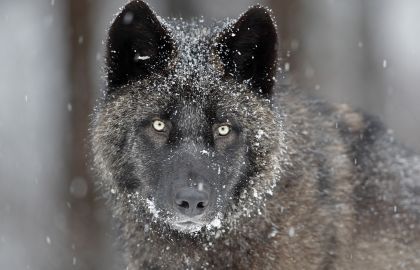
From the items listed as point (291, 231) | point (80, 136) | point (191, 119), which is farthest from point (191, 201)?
point (80, 136)

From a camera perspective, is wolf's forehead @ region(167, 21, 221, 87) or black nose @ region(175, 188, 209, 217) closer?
black nose @ region(175, 188, 209, 217)

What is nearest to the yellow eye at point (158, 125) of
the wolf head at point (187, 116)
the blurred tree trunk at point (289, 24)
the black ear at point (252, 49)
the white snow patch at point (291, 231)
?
the wolf head at point (187, 116)

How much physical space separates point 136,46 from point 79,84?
221 inches

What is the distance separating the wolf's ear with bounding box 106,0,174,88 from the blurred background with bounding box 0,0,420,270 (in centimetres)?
115

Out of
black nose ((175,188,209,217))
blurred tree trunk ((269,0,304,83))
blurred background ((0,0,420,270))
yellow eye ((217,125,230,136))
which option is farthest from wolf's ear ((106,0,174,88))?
blurred tree trunk ((269,0,304,83))

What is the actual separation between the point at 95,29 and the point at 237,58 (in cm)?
627

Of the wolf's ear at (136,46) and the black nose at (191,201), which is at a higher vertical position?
the wolf's ear at (136,46)

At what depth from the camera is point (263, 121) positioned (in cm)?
470

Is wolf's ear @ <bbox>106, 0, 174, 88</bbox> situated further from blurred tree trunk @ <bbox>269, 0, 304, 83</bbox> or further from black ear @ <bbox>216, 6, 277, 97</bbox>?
blurred tree trunk @ <bbox>269, 0, 304, 83</bbox>

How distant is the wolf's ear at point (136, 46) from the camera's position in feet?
15.0

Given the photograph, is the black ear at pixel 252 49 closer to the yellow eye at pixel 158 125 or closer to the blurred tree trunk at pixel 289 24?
the yellow eye at pixel 158 125

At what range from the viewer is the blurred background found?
32.6 ft

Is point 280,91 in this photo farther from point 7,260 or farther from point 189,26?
point 7,260

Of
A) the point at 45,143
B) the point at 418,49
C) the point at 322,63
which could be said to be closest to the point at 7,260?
the point at 45,143
